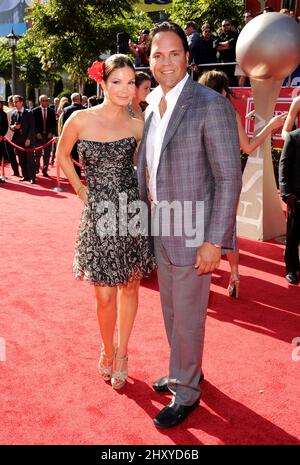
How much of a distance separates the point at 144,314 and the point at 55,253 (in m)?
1.93

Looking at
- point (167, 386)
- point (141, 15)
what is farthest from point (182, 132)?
point (141, 15)

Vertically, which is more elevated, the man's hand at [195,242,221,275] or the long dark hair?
the long dark hair

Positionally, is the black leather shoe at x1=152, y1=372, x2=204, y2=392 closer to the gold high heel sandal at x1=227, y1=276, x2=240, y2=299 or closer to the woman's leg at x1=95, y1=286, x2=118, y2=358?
the woman's leg at x1=95, y1=286, x2=118, y2=358

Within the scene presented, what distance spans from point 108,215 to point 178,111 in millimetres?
772

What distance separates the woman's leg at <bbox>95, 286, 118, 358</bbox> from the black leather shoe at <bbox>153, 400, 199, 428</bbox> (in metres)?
0.56

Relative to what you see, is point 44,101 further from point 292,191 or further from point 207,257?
point 207,257

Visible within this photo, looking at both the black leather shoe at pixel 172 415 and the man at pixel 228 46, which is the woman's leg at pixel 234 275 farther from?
the man at pixel 228 46

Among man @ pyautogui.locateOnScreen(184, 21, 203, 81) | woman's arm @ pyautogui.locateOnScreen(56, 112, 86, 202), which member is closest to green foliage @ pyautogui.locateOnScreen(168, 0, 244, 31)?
man @ pyautogui.locateOnScreen(184, 21, 203, 81)

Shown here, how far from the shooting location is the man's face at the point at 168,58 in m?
2.20

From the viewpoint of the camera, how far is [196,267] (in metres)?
2.27

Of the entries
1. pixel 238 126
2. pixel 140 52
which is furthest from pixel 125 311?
pixel 140 52

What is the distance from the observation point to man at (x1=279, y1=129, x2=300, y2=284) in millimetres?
4461

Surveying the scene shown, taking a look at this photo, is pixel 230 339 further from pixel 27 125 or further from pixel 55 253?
pixel 27 125

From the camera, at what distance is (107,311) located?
2799 millimetres
